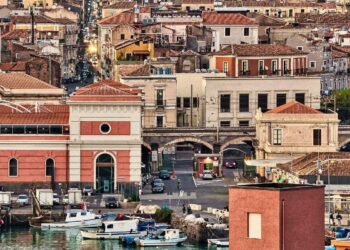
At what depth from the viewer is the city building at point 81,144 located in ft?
155

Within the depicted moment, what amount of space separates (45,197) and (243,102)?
1144cm

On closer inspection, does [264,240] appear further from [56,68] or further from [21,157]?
[56,68]

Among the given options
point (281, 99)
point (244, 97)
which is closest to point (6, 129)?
point (244, 97)

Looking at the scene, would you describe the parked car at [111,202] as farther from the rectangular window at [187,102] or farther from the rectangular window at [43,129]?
the rectangular window at [187,102]

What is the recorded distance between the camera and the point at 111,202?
45688mm

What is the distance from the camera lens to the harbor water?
132ft

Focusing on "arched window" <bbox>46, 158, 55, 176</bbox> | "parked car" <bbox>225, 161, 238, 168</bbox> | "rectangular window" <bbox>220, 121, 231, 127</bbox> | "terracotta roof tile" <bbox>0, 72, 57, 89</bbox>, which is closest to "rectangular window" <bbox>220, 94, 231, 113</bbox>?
"rectangular window" <bbox>220, 121, 231, 127</bbox>

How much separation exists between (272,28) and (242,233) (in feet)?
187

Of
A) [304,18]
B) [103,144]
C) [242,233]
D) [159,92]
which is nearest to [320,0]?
[304,18]

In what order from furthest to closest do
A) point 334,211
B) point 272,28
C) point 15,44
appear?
point 272,28 < point 15,44 < point 334,211

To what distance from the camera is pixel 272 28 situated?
74812mm

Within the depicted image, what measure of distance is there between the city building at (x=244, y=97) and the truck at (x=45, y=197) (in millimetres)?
10803

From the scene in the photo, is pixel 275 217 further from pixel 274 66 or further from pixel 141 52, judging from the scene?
pixel 141 52

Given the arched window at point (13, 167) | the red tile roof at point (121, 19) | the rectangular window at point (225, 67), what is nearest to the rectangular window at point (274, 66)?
the rectangular window at point (225, 67)
